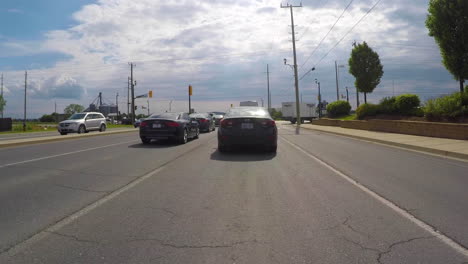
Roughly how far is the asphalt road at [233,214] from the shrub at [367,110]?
19690 millimetres

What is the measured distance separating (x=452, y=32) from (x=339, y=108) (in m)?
22.8

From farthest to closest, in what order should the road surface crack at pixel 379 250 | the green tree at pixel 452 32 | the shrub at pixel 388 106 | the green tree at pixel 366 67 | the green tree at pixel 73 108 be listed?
the green tree at pixel 73 108
the green tree at pixel 366 67
the shrub at pixel 388 106
the green tree at pixel 452 32
the road surface crack at pixel 379 250

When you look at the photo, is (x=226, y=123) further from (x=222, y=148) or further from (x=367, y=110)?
(x=367, y=110)

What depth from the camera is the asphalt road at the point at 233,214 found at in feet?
11.4

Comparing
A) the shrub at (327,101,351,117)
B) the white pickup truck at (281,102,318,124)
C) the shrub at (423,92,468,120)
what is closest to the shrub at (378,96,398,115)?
the shrub at (423,92,468,120)

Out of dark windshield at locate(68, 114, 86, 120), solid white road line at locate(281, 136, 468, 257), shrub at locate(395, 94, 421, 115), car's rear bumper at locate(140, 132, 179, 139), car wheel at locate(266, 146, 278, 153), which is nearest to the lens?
solid white road line at locate(281, 136, 468, 257)

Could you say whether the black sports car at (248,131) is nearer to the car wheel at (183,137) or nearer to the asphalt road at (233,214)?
the asphalt road at (233,214)

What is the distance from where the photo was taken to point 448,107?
17391 millimetres

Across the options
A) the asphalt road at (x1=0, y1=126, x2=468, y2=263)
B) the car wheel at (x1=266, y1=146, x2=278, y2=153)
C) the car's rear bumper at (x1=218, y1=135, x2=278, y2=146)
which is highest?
the car's rear bumper at (x1=218, y1=135, x2=278, y2=146)

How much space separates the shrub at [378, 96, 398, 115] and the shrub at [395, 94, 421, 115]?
869mm

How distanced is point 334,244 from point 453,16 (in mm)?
18158

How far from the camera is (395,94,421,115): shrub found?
23.5 m

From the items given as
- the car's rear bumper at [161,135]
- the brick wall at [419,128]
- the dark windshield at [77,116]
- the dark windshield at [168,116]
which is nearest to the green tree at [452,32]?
the brick wall at [419,128]

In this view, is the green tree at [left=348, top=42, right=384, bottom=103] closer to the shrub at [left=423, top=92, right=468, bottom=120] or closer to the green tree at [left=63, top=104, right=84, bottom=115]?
the shrub at [left=423, top=92, right=468, bottom=120]
